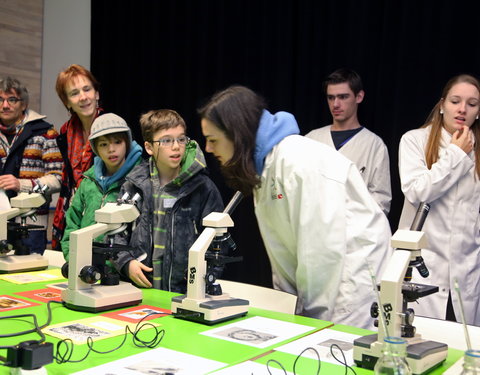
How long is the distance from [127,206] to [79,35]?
3774 mm

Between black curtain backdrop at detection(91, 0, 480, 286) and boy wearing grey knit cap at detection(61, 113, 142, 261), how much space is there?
1.58 metres

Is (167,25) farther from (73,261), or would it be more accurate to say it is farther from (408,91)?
(73,261)

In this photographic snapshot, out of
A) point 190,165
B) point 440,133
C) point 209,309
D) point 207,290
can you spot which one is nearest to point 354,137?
point 440,133

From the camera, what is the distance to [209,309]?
1522mm

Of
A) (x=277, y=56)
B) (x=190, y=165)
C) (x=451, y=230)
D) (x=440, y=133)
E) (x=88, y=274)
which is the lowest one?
(x=88, y=274)

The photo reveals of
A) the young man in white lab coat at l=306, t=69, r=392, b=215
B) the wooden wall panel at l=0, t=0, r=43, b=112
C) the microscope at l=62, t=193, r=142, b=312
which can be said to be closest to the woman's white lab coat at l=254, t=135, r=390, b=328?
the microscope at l=62, t=193, r=142, b=312

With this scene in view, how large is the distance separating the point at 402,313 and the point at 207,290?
0.65m

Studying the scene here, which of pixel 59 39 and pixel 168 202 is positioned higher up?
pixel 59 39

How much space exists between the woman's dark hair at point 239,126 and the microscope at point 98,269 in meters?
0.36

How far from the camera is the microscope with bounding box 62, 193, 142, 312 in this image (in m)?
1.67

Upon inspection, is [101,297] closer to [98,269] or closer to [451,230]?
[98,269]

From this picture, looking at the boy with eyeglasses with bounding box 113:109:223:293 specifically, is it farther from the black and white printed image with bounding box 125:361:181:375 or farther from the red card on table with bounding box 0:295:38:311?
the black and white printed image with bounding box 125:361:181:375

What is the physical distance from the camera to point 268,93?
3.88 metres

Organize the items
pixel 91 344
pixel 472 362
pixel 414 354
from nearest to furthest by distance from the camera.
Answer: pixel 472 362
pixel 414 354
pixel 91 344
